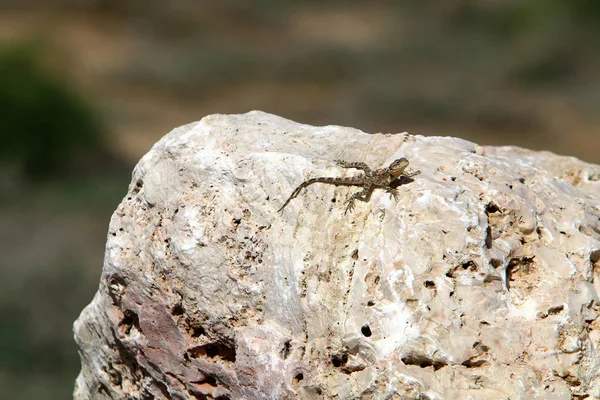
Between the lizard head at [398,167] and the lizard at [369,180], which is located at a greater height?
the lizard head at [398,167]

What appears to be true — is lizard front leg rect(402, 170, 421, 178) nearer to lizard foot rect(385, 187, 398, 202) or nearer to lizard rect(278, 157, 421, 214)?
lizard rect(278, 157, 421, 214)

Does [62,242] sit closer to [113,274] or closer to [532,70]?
[113,274]

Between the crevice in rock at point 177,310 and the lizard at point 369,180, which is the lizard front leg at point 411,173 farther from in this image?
the crevice in rock at point 177,310

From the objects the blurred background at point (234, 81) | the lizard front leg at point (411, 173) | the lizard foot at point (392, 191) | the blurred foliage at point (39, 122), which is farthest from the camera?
the blurred foliage at point (39, 122)

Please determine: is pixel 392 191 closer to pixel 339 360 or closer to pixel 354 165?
pixel 354 165

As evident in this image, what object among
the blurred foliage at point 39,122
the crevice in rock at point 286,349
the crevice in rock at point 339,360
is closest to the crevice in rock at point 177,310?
the crevice in rock at point 286,349

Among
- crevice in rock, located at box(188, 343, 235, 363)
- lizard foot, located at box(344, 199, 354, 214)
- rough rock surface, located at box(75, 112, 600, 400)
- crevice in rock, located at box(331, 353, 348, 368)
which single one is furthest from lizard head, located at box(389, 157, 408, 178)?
crevice in rock, located at box(188, 343, 235, 363)

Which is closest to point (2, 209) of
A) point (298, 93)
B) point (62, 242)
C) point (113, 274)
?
point (62, 242)
